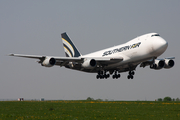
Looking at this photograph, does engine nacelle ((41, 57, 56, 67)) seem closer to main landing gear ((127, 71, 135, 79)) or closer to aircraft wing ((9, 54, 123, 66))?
aircraft wing ((9, 54, 123, 66))

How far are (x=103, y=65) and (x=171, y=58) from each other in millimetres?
13017

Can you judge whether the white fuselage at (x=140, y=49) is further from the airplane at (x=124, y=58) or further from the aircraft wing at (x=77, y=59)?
the aircraft wing at (x=77, y=59)

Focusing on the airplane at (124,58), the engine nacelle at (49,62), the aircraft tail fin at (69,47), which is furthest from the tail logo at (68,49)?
the engine nacelle at (49,62)

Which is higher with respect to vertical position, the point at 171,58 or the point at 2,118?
the point at 171,58

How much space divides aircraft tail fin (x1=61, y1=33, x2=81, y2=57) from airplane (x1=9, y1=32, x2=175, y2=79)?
6322 mm

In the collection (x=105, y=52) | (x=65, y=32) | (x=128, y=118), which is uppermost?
(x=65, y=32)

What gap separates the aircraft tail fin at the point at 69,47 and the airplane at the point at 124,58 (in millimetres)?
6322

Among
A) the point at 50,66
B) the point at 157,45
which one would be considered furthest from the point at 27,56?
the point at 157,45

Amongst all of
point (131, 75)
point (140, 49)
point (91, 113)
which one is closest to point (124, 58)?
point (140, 49)

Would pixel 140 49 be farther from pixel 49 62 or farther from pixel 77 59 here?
pixel 49 62

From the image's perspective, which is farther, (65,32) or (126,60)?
(65,32)

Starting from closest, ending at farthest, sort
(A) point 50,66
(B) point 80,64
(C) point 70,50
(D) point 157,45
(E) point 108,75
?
(D) point 157,45 < (A) point 50,66 < (B) point 80,64 < (E) point 108,75 < (C) point 70,50

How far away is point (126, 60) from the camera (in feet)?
144

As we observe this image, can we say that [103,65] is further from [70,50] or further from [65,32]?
[65,32]
